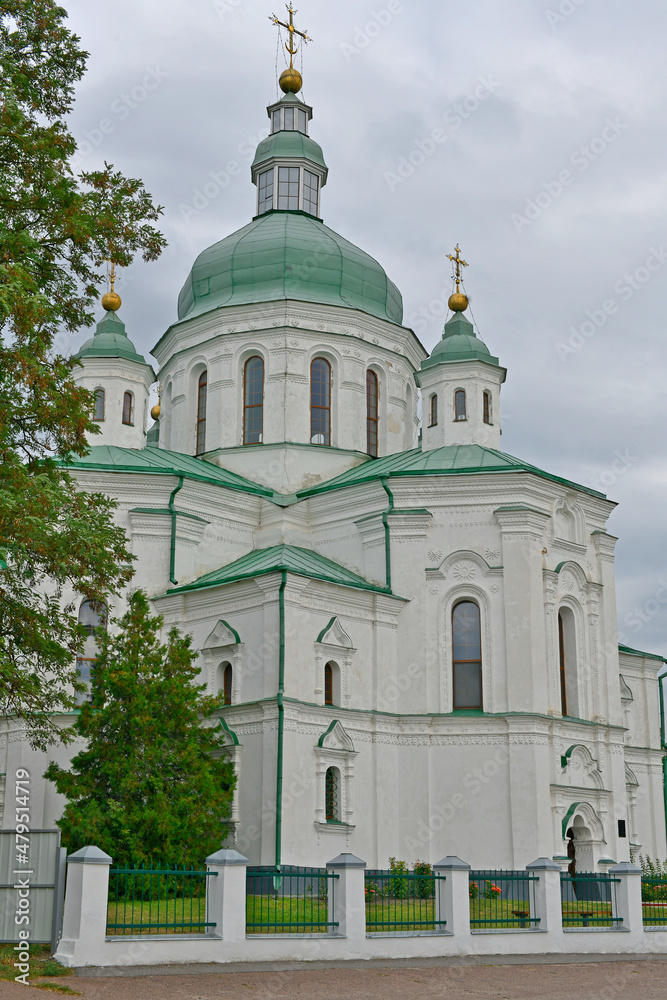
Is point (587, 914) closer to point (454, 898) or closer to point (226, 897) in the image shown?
point (454, 898)

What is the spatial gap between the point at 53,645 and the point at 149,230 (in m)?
5.27

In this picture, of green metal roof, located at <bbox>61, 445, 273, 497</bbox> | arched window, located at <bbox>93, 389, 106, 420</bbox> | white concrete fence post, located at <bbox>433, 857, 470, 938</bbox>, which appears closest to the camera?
white concrete fence post, located at <bbox>433, 857, 470, 938</bbox>

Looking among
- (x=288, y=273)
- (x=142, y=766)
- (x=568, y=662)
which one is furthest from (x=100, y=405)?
(x=568, y=662)

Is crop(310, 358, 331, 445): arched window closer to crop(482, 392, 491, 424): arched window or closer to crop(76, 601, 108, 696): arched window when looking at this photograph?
crop(482, 392, 491, 424): arched window

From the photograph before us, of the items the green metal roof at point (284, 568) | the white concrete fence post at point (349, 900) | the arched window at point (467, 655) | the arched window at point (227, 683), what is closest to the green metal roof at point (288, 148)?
the green metal roof at point (284, 568)

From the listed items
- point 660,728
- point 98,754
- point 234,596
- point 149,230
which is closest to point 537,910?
point 98,754

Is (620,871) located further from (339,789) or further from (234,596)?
(234,596)

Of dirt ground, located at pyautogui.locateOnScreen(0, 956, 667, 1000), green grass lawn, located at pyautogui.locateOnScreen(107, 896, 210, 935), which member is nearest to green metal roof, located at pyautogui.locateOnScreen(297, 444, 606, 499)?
dirt ground, located at pyautogui.locateOnScreen(0, 956, 667, 1000)

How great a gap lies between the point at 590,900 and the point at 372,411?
47.8 ft

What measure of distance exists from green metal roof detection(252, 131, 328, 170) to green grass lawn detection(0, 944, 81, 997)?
24.1 meters

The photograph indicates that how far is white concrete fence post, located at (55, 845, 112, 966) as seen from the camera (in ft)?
39.0

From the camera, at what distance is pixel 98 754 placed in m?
17.0

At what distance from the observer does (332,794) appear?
21.0 metres

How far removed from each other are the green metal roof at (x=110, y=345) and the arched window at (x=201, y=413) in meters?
2.05
